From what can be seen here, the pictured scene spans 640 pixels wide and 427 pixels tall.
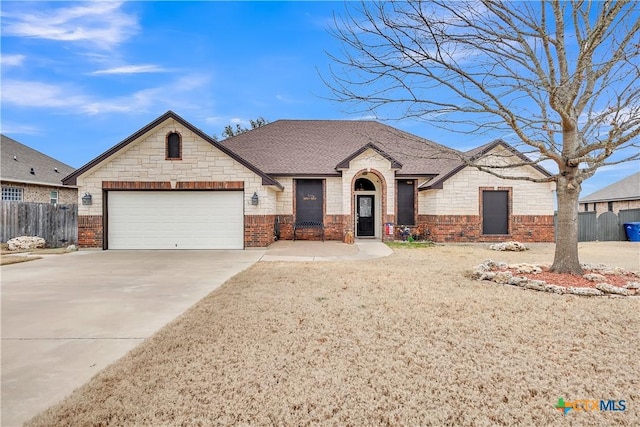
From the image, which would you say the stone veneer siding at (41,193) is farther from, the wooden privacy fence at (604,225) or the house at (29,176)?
the wooden privacy fence at (604,225)

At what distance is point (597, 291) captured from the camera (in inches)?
249

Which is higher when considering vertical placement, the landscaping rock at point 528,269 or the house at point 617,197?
the house at point 617,197

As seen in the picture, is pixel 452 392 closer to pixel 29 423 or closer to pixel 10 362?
pixel 29 423

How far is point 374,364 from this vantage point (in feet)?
11.3

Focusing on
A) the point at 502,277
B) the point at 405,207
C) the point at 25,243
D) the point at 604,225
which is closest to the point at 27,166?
the point at 25,243

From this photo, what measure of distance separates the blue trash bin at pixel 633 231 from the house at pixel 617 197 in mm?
7218

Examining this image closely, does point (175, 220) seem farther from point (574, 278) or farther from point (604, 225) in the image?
point (604, 225)

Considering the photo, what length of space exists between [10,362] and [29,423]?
1561 mm

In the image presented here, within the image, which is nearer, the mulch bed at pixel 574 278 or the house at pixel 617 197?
the mulch bed at pixel 574 278

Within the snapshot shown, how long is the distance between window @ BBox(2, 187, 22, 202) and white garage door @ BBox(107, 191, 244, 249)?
977 cm

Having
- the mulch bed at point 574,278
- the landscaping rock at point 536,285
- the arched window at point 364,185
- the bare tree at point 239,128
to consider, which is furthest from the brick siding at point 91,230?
the bare tree at point 239,128

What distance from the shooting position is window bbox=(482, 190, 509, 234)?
16688 mm

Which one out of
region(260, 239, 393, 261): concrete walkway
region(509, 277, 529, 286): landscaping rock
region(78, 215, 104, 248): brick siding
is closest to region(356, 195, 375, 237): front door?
region(260, 239, 393, 261): concrete walkway

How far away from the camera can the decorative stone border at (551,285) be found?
6.36m
